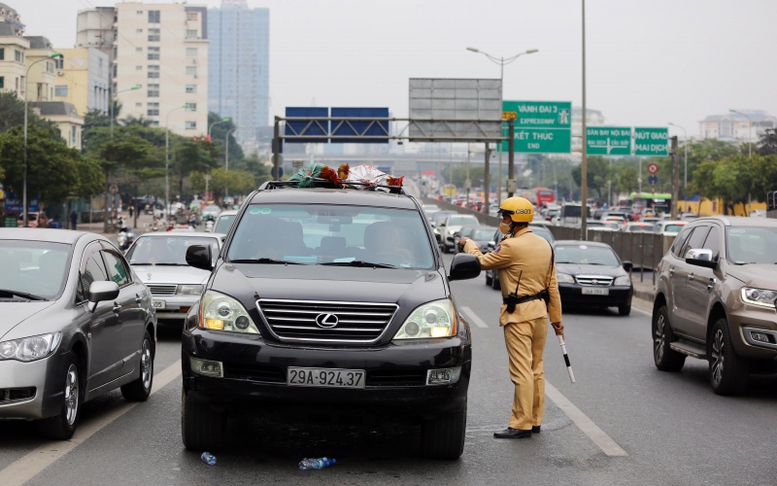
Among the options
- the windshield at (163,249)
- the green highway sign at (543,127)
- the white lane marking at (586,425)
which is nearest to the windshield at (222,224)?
the windshield at (163,249)

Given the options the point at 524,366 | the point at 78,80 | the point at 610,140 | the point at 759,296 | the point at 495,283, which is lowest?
the point at 495,283

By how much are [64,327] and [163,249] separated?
361 inches

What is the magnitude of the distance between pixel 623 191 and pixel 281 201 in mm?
129729

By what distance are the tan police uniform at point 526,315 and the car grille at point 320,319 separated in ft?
5.63

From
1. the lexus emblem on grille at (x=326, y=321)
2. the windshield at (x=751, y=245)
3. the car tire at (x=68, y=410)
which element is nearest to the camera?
the lexus emblem on grille at (x=326, y=321)

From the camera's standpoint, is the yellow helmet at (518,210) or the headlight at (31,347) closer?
the headlight at (31,347)

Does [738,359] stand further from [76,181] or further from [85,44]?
[85,44]

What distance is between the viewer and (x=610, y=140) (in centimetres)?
5378

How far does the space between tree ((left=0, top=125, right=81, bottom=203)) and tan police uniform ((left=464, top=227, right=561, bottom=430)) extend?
4770cm

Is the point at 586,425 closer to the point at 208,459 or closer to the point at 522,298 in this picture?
the point at 522,298

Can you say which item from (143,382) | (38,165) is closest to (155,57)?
(38,165)

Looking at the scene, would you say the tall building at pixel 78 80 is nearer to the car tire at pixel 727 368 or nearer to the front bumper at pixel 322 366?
the car tire at pixel 727 368

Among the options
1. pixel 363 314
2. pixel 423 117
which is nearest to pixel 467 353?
pixel 363 314

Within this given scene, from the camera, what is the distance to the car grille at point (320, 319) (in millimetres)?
6383
